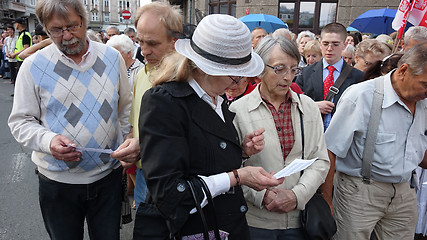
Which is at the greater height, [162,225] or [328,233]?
[162,225]

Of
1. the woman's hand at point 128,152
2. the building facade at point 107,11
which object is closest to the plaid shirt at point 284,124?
the woman's hand at point 128,152

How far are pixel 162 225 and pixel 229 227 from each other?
0.33 meters

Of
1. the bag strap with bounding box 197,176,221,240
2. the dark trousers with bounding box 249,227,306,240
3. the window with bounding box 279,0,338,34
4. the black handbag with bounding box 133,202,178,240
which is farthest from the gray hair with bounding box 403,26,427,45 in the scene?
the window with bounding box 279,0,338,34

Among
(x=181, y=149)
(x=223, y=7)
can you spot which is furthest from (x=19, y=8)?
(x=181, y=149)

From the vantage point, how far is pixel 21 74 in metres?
1.85

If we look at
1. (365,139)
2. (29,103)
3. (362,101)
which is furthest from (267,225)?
(29,103)

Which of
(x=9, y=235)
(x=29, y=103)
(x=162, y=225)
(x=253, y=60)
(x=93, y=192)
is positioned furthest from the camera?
(x=9, y=235)

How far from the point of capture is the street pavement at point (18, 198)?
3257 mm

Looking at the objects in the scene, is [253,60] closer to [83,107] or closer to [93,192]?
[83,107]

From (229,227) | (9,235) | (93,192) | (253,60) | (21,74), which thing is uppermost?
(253,60)

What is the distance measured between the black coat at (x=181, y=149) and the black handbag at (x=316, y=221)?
2.28ft

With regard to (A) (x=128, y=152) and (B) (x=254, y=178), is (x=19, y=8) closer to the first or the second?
(A) (x=128, y=152)

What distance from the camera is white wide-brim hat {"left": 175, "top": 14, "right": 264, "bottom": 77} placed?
4.68 feet

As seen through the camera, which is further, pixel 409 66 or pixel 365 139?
pixel 365 139
